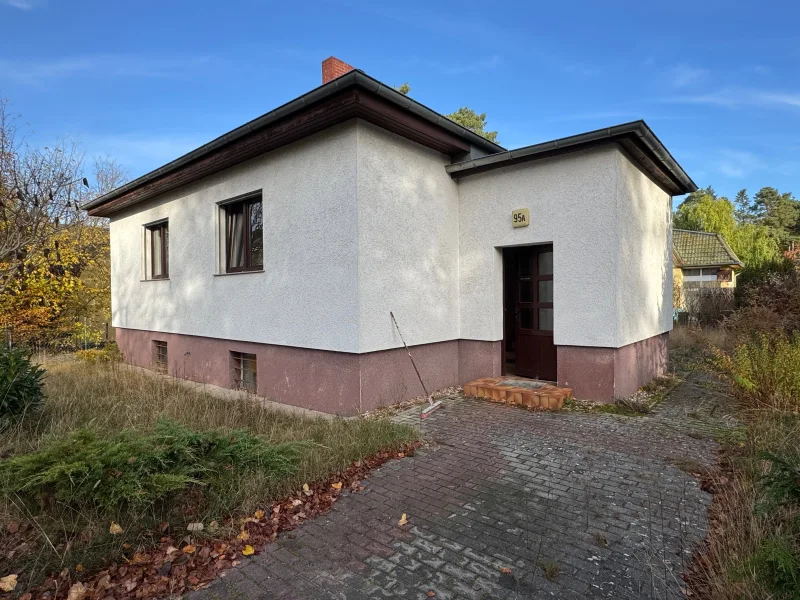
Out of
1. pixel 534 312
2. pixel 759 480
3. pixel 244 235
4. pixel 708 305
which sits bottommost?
pixel 759 480

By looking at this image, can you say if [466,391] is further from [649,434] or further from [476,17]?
[476,17]

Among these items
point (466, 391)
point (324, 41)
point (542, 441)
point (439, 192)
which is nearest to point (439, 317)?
point (466, 391)

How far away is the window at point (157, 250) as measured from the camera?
35.3 ft

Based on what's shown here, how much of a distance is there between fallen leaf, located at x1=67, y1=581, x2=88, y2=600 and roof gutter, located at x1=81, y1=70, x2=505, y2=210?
5.16 meters

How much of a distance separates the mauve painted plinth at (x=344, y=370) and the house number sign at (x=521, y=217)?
2.06m

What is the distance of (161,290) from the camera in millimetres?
10312

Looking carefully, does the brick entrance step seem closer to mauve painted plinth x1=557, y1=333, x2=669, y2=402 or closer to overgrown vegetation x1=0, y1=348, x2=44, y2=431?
mauve painted plinth x1=557, y1=333, x2=669, y2=402

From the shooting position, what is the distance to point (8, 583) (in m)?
2.53

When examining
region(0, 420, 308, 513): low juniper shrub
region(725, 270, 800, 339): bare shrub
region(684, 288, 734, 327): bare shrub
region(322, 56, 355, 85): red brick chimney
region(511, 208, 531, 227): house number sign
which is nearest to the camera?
region(0, 420, 308, 513): low juniper shrub

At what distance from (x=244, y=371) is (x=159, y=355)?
3957mm

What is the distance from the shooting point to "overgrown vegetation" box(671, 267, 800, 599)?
211 cm

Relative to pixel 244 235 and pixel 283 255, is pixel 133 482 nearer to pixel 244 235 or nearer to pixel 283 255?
pixel 283 255

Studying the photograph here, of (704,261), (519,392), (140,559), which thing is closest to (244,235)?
(519,392)

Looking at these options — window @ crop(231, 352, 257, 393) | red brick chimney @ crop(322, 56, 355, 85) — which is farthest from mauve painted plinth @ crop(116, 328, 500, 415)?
red brick chimney @ crop(322, 56, 355, 85)
